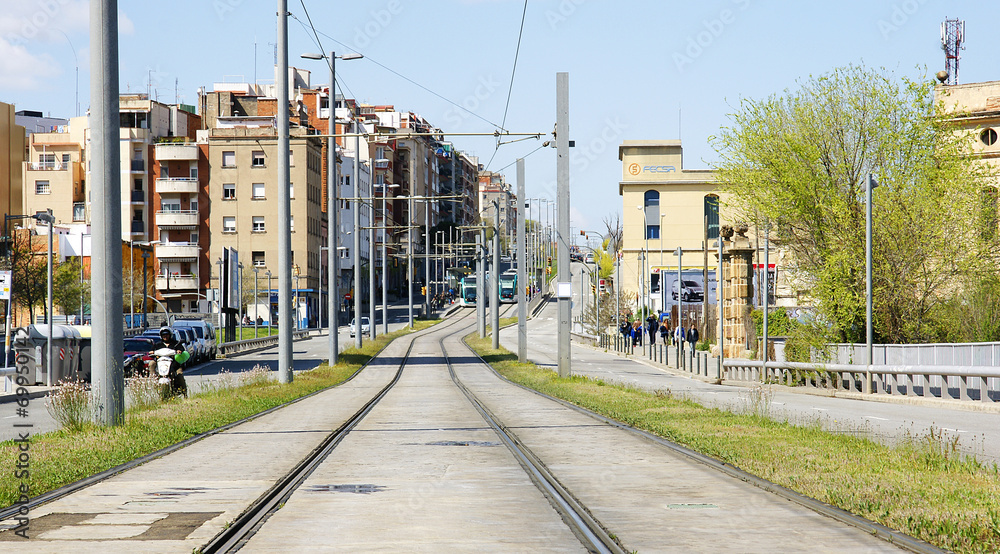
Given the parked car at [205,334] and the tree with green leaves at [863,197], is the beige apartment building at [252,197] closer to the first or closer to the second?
the parked car at [205,334]

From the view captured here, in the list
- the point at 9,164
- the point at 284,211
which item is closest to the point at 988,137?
the point at 284,211

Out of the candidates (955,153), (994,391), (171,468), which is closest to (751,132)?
(955,153)

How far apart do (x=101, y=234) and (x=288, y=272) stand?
49.6ft

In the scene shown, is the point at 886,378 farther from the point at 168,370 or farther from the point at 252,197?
the point at 252,197

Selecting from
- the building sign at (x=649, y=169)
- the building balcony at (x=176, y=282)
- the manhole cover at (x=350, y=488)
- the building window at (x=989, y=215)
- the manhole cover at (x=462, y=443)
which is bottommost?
the manhole cover at (x=462, y=443)

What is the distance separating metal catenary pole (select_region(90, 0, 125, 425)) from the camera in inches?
553

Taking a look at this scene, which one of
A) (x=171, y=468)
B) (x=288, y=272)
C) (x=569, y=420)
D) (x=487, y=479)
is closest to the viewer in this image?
(x=487, y=479)

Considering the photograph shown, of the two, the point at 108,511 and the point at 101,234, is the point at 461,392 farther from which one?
the point at 108,511

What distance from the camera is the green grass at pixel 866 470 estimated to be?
742 cm

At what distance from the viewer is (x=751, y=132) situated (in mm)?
37844

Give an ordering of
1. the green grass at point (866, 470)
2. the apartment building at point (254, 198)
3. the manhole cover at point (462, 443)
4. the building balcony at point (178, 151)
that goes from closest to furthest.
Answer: the green grass at point (866, 470) < the manhole cover at point (462, 443) < the apartment building at point (254, 198) < the building balcony at point (178, 151)

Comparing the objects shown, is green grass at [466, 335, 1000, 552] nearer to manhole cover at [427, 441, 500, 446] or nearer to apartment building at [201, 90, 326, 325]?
manhole cover at [427, 441, 500, 446]

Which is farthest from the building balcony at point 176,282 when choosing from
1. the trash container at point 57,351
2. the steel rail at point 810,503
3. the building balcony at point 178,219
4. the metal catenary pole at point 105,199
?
the steel rail at point 810,503

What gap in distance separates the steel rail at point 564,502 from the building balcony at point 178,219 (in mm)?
93192
